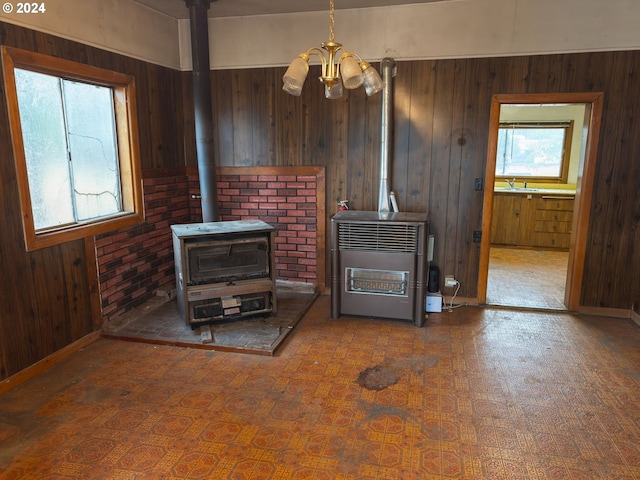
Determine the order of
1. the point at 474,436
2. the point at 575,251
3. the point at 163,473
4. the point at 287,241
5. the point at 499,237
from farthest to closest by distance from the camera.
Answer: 1. the point at 499,237
2. the point at 287,241
3. the point at 575,251
4. the point at 474,436
5. the point at 163,473

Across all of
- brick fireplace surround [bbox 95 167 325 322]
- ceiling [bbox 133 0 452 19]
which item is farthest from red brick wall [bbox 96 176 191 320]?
ceiling [bbox 133 0 452 19]

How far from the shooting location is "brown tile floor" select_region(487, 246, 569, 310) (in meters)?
4.31

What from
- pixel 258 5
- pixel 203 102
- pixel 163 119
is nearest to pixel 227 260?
pixel 203 102

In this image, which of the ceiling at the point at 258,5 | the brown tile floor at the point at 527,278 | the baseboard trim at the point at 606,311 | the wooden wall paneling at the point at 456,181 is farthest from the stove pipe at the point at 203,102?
the baseboard trim at the point at 606,311

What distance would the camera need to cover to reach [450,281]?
4.21m

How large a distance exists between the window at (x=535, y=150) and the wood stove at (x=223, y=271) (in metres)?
4.97

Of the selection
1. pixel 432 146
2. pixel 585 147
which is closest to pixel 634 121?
pixel 585 147

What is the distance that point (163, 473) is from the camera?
6.61ft

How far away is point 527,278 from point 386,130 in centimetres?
258

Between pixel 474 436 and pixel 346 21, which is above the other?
pixel 346 21

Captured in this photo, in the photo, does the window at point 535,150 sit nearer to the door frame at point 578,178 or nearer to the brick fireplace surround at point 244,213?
the door frame at point 578,178

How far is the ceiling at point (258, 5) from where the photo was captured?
3.82 meters

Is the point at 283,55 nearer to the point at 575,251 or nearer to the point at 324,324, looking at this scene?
the point at 324,324

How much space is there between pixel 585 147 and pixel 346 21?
242cm
